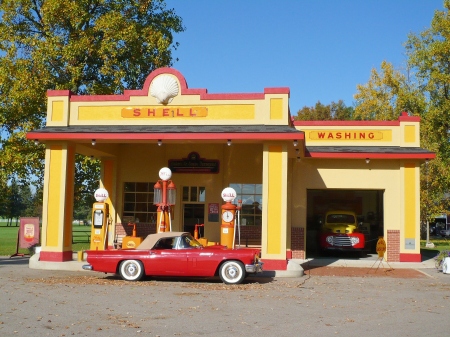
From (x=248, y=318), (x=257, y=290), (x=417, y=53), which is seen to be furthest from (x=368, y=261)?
(x=417, y=53)

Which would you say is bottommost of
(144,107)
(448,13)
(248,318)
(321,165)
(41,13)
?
(248,318)

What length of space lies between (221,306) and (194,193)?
11768 mm

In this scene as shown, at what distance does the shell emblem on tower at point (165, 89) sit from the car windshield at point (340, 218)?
9.96 meters

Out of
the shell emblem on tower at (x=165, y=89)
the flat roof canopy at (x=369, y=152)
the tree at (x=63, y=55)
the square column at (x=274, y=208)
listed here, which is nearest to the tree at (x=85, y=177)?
the tree at (x=63, y=55)

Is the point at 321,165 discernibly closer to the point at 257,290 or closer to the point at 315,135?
the point at 315,135

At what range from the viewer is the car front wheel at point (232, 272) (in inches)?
566

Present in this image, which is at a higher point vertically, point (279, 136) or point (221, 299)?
point (279, 136)

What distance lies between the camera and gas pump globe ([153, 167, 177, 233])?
56.5 ft

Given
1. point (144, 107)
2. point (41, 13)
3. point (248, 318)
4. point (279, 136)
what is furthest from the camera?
point (41, 13)

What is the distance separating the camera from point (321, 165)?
2194 centimetres

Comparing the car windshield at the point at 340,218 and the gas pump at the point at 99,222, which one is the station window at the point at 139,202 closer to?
the gas pump at the point at 99,222

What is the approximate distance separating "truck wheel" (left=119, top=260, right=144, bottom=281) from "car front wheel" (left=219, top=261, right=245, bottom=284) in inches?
81.7

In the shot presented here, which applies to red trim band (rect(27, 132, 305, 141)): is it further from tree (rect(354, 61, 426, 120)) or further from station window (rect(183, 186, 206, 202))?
tree (rect(354, 61, 426, 120))

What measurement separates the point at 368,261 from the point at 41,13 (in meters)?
18.6
